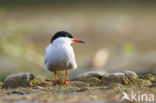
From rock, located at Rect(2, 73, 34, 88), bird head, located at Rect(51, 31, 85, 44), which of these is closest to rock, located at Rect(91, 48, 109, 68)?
bird head, located at Rect(51, 31, 85, 44)

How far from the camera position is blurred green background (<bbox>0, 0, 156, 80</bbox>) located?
493 inches

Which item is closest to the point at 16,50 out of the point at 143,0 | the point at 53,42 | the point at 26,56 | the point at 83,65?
the point at 26,56

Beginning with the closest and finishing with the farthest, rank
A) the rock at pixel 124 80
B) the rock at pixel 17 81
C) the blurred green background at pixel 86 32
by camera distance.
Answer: the rock at pixel 124 80, the rock at pixel 17 81, the blurred green background at pixel 86 32

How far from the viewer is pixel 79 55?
1584 centimetres

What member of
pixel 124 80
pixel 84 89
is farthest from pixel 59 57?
pixel 124 80

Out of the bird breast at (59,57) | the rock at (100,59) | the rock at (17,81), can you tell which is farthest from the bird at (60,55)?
the rock at (100,59)

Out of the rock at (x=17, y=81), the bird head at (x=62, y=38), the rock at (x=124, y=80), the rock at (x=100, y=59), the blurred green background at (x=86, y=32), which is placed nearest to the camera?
the rock at (x=124, y=80)

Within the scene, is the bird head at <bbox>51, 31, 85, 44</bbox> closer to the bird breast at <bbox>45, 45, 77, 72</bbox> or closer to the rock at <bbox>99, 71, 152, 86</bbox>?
the bird breast at <bbox>45, 45, 77, 72</bbox>

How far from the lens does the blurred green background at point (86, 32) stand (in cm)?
1253

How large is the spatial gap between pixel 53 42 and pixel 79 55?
26.9 ft

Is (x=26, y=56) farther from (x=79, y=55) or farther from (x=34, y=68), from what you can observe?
(x=79, y=55)

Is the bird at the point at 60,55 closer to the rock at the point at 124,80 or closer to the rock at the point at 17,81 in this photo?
the rock at the point at 17,81

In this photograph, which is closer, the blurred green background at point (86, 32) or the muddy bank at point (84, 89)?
the muddy bank at point (84, 89)

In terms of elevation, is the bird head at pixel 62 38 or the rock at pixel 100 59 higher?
the rock at pixel 100 59
